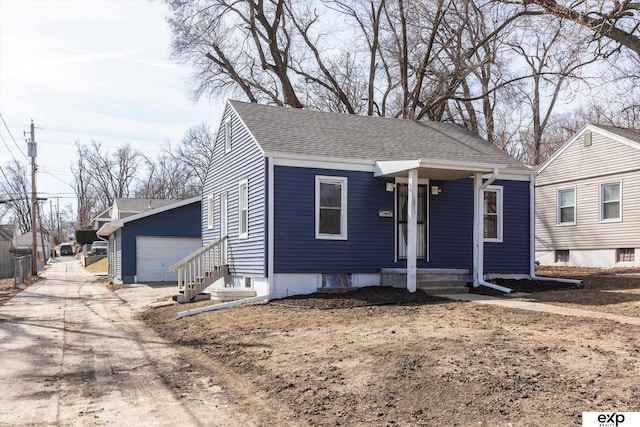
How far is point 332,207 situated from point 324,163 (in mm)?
1116

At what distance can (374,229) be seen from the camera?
15.2m

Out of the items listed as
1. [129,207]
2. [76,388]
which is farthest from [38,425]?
[129,207]

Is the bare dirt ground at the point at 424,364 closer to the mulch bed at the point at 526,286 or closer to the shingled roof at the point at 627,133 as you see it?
the mulch bed at the point at 526,286

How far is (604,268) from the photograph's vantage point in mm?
20984

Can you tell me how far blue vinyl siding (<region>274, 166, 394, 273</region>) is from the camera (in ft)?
46.7

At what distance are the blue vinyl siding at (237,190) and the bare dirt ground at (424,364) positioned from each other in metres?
3.37

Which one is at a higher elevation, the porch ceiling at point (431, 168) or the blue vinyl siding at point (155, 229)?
the porch ceiling at point (431, 168)

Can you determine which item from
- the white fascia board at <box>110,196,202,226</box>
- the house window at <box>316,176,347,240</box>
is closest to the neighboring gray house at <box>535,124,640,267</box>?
the house window at <box>316,176,347,240</box>

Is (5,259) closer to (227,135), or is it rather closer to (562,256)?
(227,135)

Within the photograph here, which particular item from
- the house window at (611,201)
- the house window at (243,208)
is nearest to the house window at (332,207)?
the house window at (243,208)

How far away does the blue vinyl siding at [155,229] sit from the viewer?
27.4 meters

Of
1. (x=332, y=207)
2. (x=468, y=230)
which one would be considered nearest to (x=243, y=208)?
(x=332, y=207)

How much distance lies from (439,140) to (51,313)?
1197 centimetres
